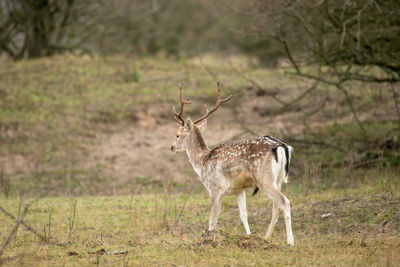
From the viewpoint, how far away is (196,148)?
927 cm

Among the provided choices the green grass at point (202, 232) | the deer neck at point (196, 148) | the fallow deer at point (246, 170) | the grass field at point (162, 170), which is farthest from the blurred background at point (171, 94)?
the fallow deer at point (246, 170)

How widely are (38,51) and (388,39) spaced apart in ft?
47.6

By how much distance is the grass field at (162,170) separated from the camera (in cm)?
730

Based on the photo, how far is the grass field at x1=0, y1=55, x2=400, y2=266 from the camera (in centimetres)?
730

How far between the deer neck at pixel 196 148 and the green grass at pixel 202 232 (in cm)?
89

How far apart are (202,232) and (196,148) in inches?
66.6

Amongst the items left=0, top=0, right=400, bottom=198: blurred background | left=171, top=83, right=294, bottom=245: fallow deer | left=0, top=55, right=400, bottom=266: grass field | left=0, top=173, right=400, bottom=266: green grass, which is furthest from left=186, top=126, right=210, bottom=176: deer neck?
left=0, top=0, right=400, bottom=198: blurred background

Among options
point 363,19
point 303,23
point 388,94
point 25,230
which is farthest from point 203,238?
point 388,94

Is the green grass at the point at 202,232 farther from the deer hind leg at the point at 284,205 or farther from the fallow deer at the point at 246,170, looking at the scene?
the fallow deer at the point at 246,170

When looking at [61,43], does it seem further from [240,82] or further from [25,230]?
[25,230]

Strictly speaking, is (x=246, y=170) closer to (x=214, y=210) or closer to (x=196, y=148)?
(x=214, y=210)

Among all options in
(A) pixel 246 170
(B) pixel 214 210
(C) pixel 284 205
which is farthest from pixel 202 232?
(C) pixel 284 205

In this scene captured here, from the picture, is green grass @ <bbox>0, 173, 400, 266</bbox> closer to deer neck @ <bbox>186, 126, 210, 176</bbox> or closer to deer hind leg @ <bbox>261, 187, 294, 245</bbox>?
deer hind leg @ <bbox>261, 187, 294, 245</bbox>

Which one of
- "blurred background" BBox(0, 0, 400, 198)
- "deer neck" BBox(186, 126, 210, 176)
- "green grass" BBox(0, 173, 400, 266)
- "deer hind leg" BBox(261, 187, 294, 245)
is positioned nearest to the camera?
"green grass" BBox(0, 173, 400, 266)
